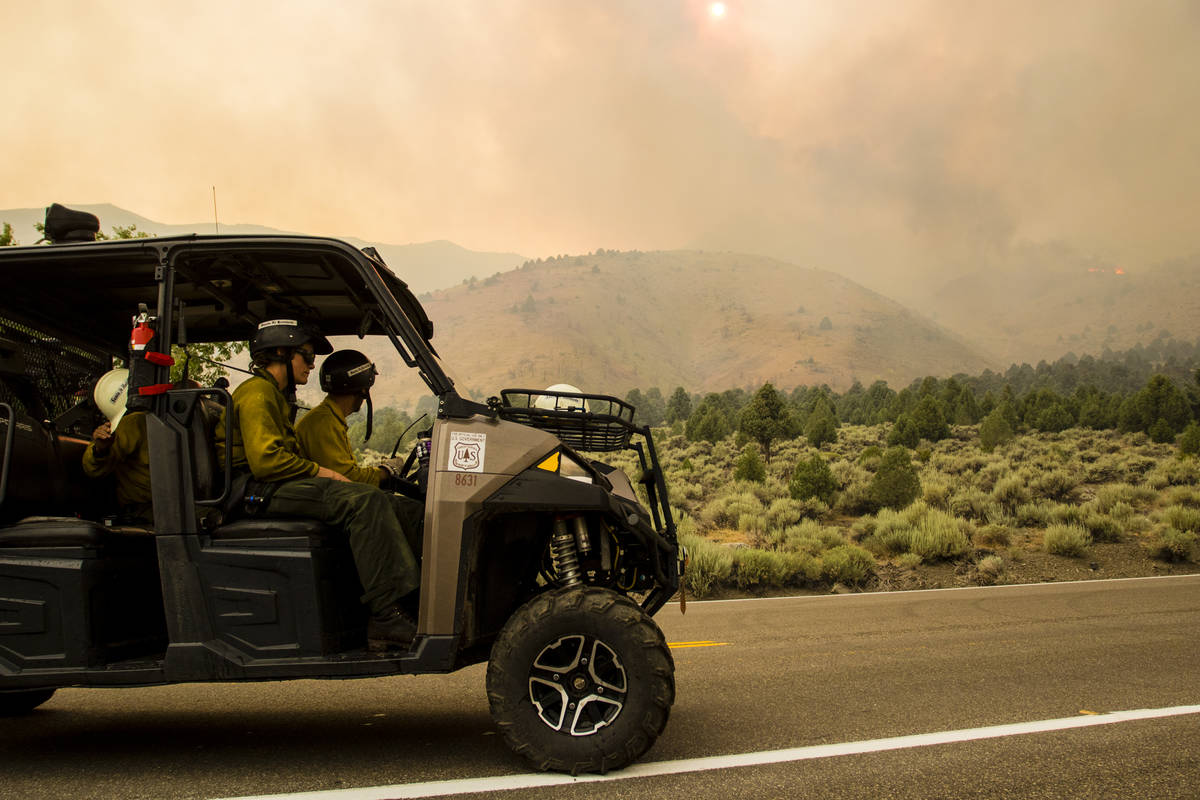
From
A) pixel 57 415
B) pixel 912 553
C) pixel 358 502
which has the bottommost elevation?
pixel 912 553

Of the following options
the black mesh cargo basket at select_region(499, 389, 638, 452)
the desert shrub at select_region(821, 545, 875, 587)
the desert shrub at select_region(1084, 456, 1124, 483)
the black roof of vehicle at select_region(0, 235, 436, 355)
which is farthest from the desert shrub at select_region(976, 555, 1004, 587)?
the desert shrub at select_region(1084, 456, 1124, 483)

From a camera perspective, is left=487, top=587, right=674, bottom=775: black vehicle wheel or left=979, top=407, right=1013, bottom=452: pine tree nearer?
left=487, top=587, right=674, bottom=775: black vehicle wheel

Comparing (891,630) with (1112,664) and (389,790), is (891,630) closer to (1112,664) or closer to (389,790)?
(1112,664)

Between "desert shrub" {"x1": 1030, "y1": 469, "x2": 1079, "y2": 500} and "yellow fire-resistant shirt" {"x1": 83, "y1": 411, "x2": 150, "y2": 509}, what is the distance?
88.7 ft

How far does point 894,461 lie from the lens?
26.5 metres

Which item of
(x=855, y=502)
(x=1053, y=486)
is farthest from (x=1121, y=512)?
(x=855, y=502)

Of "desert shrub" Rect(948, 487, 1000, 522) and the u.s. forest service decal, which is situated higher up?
the u.s. forest service decal

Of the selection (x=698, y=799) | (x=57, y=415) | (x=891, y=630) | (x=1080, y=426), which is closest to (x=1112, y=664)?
(x=891, y=630)

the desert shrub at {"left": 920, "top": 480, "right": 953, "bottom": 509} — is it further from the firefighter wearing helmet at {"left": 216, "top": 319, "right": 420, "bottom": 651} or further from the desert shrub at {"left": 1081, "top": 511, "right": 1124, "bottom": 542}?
the firefighter wearing helmet at {"left": 216, "top": 319, "right": 420, "bottom": 651}

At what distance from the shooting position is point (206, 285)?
17.6 ft

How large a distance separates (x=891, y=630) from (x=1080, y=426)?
5162 cm

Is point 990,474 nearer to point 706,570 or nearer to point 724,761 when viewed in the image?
point 706,570

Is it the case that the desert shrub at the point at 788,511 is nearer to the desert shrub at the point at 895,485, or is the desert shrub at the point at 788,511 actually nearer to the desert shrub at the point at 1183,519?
the desert shrub at the point at 895,485

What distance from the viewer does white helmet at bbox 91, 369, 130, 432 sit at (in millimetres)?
5195
